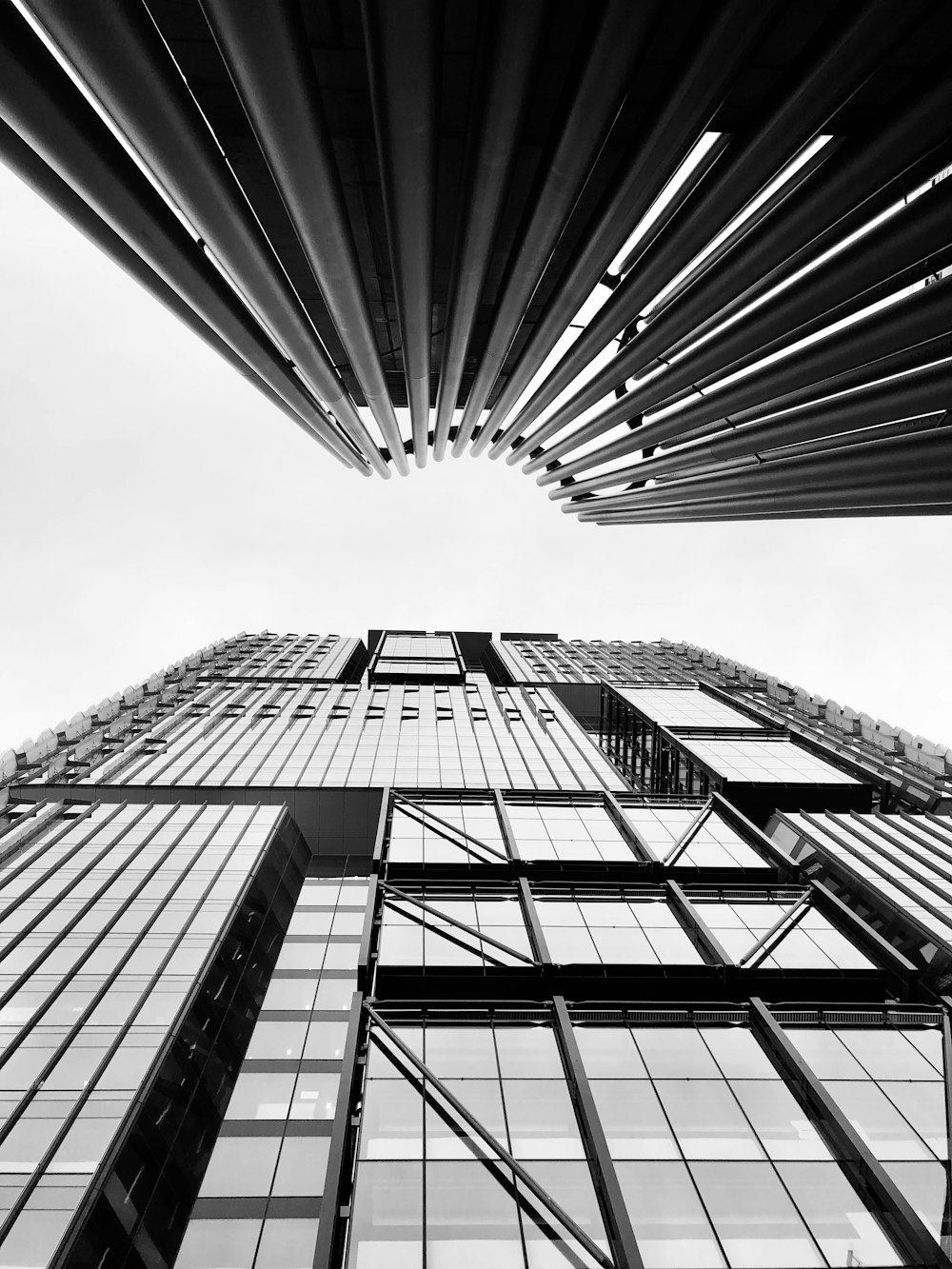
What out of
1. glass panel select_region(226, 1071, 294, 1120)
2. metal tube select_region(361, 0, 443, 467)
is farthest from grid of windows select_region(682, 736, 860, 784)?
metal tube select_region(361, 0, 443, 467)

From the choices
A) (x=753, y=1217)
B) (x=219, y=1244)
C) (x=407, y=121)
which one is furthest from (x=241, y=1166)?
(x=407, y=121)

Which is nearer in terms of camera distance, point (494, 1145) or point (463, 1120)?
point (494, 1145)

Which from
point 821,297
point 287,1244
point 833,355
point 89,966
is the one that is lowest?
point 287,1244

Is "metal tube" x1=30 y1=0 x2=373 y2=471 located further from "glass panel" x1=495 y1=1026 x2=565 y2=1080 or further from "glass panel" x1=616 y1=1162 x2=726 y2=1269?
"glass panel" x1=616 y1=1162 x2=726 y2=1269

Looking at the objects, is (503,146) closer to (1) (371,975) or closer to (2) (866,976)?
(1) (371,975)

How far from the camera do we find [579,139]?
10805 millimetres

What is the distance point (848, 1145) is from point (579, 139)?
16976mm

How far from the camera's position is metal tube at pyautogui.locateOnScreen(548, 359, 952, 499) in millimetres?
15383

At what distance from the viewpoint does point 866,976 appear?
18.6 meters

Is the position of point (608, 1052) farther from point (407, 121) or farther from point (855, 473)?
point (407, 121)

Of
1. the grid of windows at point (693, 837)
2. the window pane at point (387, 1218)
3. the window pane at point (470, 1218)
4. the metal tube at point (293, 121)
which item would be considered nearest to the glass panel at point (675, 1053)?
→ the window pane at point (470, 1218)

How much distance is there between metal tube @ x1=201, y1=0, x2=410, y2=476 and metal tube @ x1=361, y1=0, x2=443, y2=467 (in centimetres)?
79

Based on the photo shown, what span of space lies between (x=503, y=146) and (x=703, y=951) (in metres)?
18.8

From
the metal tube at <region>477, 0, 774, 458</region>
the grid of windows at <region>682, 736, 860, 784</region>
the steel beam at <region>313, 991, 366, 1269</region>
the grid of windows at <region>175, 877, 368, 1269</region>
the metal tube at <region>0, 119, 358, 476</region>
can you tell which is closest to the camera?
the metal tube at <region>477, 0, 774, 458</region>
